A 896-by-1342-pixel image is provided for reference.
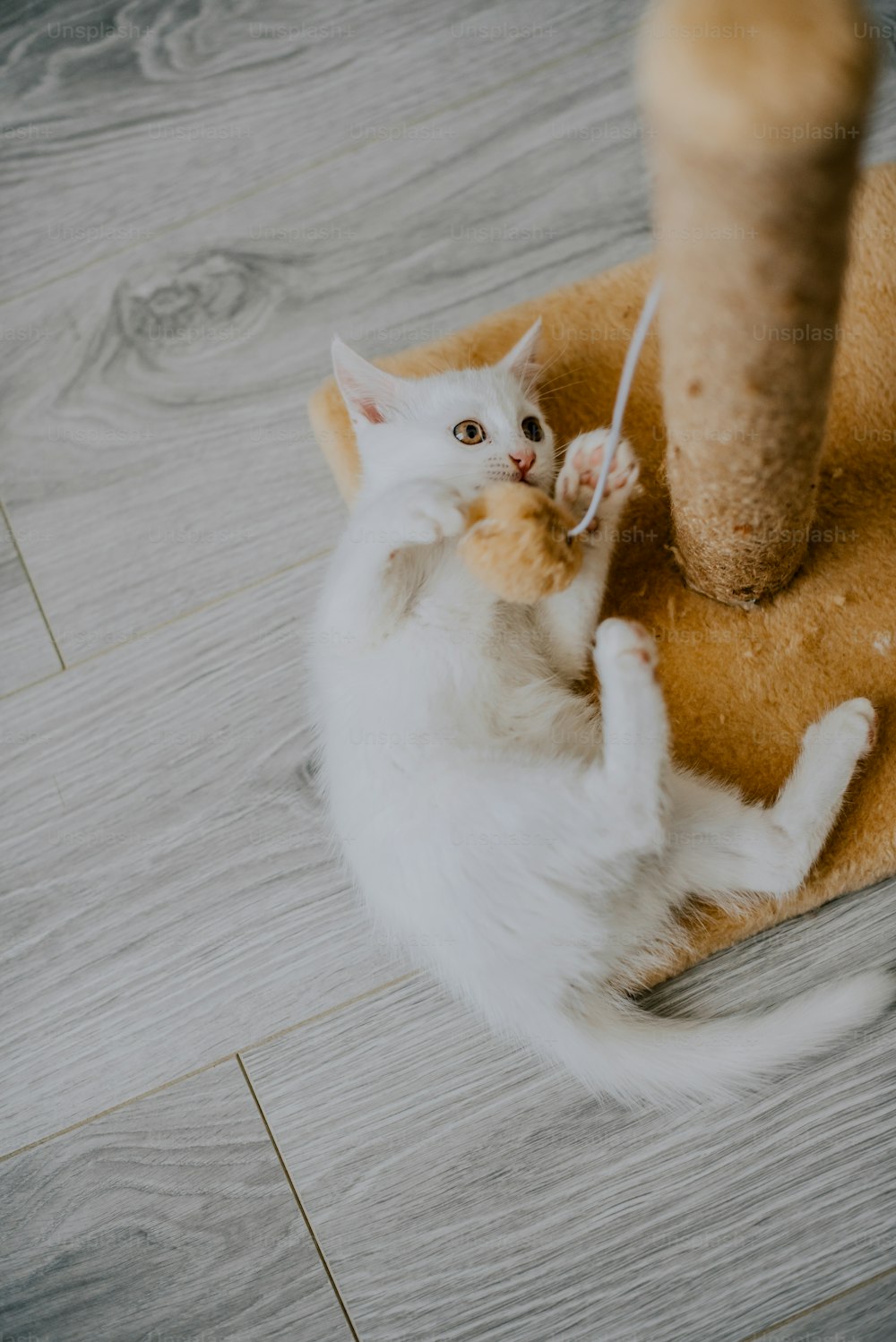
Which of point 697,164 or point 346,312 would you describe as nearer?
point 697,164

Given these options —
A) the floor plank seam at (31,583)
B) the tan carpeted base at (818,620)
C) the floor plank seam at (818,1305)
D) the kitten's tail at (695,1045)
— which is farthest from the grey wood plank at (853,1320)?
the floor plank seam at (31,583)

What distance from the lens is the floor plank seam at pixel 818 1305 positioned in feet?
3.20

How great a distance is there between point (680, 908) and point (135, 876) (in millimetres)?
710

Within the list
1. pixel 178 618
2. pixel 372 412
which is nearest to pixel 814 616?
pixel 372 412

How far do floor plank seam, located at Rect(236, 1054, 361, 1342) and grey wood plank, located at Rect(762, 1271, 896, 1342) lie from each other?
18.1 inches

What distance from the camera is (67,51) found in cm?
158

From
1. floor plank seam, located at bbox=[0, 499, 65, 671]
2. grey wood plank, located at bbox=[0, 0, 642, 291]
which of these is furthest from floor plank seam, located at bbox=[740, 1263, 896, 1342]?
grey wood plank, located at bbox=[0, 0, 642, 291]

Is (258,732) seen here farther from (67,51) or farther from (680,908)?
(67,51)

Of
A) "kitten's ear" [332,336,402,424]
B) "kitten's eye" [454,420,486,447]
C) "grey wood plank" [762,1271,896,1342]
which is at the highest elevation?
"kitten's ear" [332,336,402,424]

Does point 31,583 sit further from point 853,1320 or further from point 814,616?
point 853,1320

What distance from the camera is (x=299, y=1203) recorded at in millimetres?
1078

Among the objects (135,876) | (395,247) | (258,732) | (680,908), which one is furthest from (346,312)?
(680,908)

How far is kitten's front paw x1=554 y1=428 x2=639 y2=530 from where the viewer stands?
97 centimetres

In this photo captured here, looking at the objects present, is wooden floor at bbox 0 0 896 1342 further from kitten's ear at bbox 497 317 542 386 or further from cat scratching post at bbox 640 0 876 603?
cat scratching post at bbox 640 0 876 603
